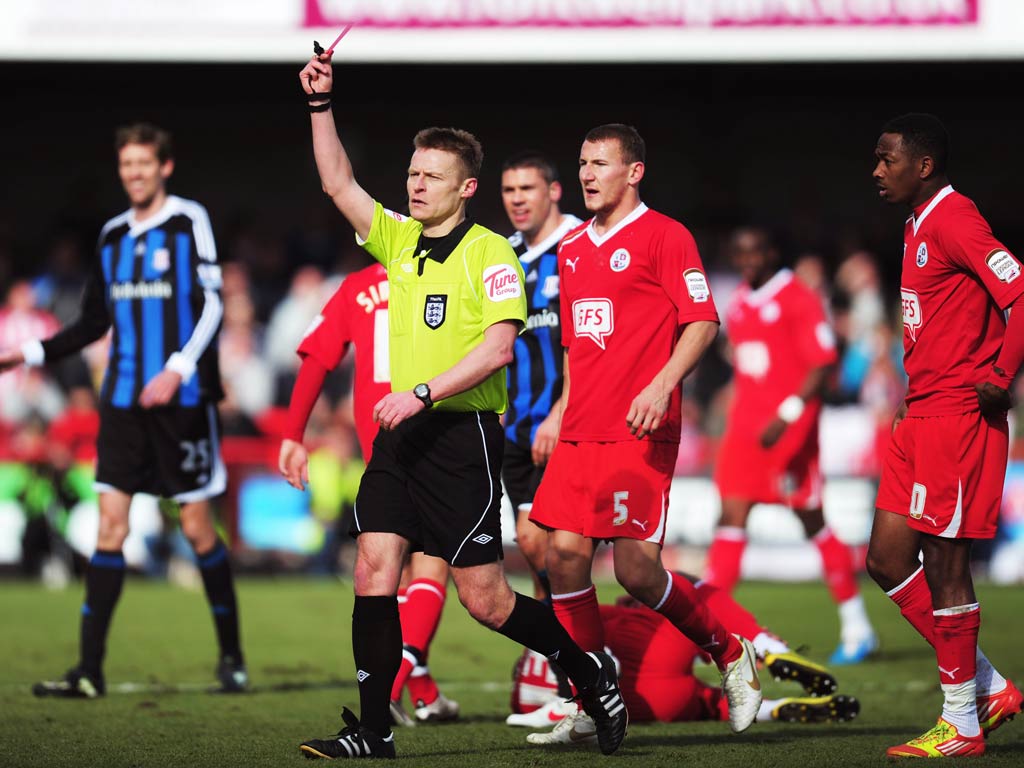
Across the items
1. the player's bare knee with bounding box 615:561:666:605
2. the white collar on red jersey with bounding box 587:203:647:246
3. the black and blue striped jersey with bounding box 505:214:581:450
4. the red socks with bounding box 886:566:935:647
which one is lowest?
the red socks with bounding box 886:566:935:647

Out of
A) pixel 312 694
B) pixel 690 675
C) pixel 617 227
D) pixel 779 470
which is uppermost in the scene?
pixel 617 227

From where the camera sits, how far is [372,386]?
669 cm

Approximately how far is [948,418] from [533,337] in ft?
7.12

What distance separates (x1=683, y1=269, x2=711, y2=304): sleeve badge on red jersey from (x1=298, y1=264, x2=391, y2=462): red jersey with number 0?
5.02 feet

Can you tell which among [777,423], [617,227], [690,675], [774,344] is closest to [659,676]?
[690,675]

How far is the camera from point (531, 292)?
7.08 metres

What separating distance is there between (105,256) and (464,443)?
3.04m

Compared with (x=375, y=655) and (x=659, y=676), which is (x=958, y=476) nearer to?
(x=659, y=676)

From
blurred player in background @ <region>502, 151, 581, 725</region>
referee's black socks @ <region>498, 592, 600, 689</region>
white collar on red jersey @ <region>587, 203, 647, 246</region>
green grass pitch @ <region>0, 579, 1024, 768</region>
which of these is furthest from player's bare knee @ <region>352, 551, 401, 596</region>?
blurred player in background @ <region>502, 151, 581, 725</region>

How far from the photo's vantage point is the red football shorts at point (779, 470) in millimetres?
8938

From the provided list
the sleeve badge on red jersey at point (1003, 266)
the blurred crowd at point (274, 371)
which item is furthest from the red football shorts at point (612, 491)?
the blurred crowd at point (274, 371)

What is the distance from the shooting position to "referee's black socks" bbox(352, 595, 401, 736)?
5273mm

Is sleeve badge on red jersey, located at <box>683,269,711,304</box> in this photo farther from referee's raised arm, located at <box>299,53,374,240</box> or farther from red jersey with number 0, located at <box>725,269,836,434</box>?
red jersey with number 0, located at <box>725,269,836,434</box>

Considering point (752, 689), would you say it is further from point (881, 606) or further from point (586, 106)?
point (586, 106)
